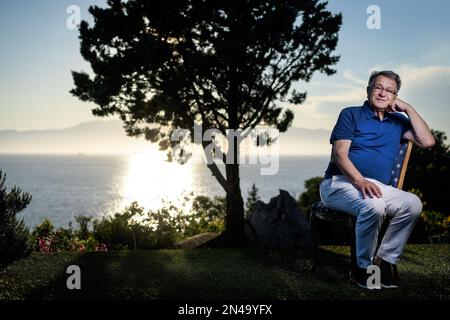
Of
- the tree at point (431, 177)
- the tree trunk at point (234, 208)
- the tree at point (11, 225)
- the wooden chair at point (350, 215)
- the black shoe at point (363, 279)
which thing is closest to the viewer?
the black shoe at point (363, 279)

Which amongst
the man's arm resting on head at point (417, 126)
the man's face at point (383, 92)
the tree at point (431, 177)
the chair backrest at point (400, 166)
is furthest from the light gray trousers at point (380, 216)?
the tree at point (431, 177)

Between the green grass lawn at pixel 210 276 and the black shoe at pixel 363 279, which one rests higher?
the black shoe at pixel 363 279

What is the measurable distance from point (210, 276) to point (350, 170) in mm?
1729

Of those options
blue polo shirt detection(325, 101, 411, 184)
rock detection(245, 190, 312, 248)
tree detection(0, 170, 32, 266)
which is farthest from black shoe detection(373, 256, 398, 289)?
rock detection(245, 190, 312, 248)

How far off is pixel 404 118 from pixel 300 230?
5.57 metres

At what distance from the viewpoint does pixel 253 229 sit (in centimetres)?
1016

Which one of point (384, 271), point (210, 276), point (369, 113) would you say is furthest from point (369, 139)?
point (210, 276)

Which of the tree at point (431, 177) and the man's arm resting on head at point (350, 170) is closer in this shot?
the man's arm resting on head at point (350, 170)

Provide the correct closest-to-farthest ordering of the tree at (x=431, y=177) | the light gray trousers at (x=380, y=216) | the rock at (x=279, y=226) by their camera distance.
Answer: the light gray trousers at (x=380, y=216) → the rock at (x=279, y=226) → the tree at (x=431, y=177)

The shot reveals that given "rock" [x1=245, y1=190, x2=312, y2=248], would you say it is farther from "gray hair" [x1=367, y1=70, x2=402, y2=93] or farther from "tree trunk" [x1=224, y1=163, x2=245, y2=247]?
"gray hair" [x1=367, y1=70, x2=402, y2=93]

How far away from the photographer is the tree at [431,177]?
15.3 metres

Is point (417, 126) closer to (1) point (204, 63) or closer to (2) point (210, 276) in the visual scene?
(2) point (210, 276)

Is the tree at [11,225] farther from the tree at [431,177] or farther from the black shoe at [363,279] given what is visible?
the tree at [431,177]
